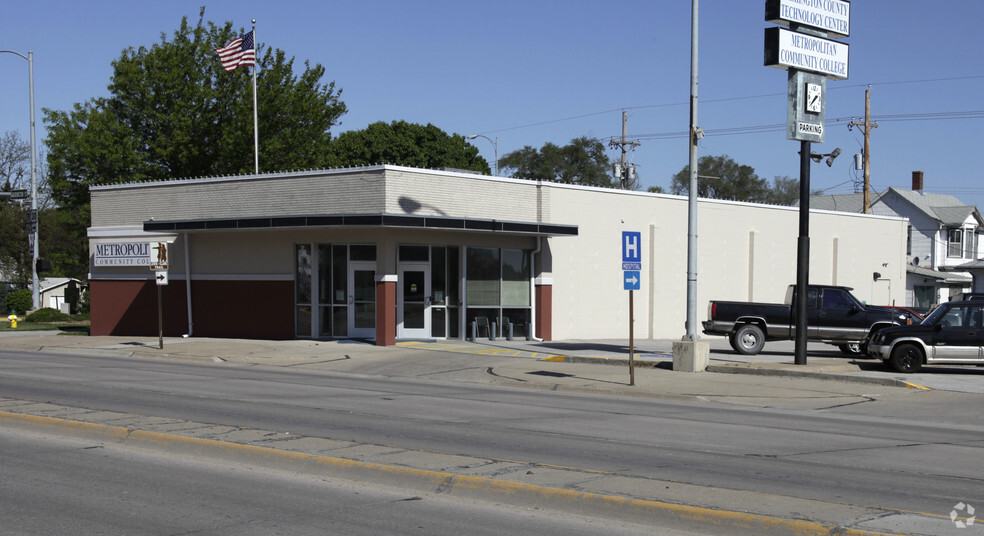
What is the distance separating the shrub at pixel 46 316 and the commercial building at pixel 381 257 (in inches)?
693

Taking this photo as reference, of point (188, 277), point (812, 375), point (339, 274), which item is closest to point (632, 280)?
point (812, 375)

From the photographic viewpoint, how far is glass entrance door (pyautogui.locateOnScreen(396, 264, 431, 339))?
27266 mm

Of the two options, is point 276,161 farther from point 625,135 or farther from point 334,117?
point 625,135

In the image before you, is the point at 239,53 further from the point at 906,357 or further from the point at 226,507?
the point at 226,507

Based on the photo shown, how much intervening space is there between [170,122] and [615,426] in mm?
37544

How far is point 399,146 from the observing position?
6644cm

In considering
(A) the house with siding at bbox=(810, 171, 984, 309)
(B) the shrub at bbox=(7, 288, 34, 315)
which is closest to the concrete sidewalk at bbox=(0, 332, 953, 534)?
(B) the shrub at bbox=(7, 288, 34, 315)

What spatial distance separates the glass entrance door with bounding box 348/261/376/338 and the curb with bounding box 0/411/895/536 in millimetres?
16581

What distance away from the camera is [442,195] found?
2683 cm

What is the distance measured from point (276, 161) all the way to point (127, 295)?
714 inches

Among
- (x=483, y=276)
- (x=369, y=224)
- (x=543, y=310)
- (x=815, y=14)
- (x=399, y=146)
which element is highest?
(x=399, y=146)

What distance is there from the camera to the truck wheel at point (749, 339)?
82.9 ft

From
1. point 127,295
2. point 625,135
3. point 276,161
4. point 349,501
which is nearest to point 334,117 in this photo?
point 276,161

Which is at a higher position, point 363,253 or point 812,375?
point 363,253
